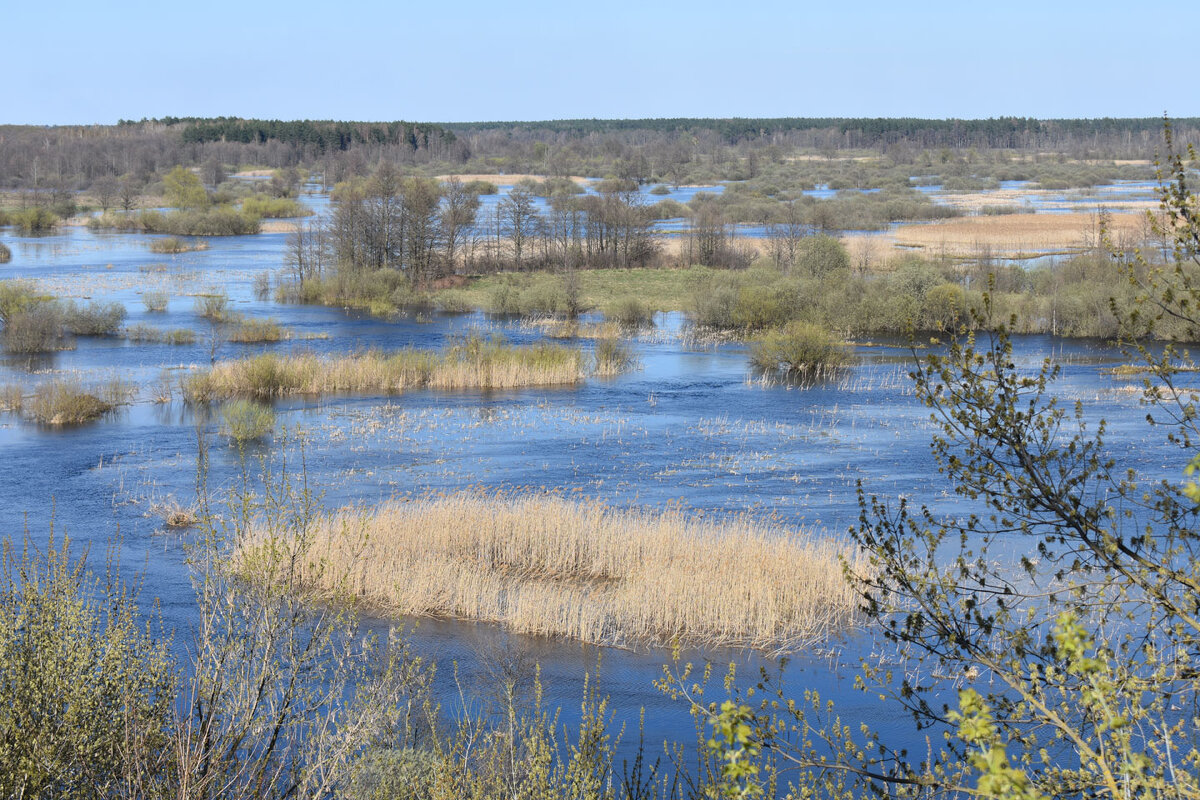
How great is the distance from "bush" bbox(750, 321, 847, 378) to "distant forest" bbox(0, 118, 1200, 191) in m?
84.1

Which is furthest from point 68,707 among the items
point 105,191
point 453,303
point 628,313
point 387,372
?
point 105,191

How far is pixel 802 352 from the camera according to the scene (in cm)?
3145

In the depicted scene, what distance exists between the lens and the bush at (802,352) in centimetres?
3128

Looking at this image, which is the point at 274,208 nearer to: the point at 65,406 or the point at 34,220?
the point at 34,220

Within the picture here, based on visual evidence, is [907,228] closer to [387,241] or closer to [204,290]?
[387,241]

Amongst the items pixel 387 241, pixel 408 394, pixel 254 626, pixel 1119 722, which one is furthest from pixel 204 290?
pixel 1119 722

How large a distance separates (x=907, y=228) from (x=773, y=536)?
185 feet

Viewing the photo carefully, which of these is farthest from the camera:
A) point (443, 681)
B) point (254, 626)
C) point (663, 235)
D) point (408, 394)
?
point (663, 235)

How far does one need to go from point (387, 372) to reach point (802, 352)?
444 inches

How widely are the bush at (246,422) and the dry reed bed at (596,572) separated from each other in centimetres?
715

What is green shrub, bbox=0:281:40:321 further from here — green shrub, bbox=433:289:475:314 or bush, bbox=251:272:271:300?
green shrub, bbox=433:289:475:314

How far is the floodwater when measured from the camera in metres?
12.8

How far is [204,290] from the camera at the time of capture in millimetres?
44938

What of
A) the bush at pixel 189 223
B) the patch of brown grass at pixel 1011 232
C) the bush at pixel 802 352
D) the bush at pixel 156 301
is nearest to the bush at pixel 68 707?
the bush at pixel 802 352
